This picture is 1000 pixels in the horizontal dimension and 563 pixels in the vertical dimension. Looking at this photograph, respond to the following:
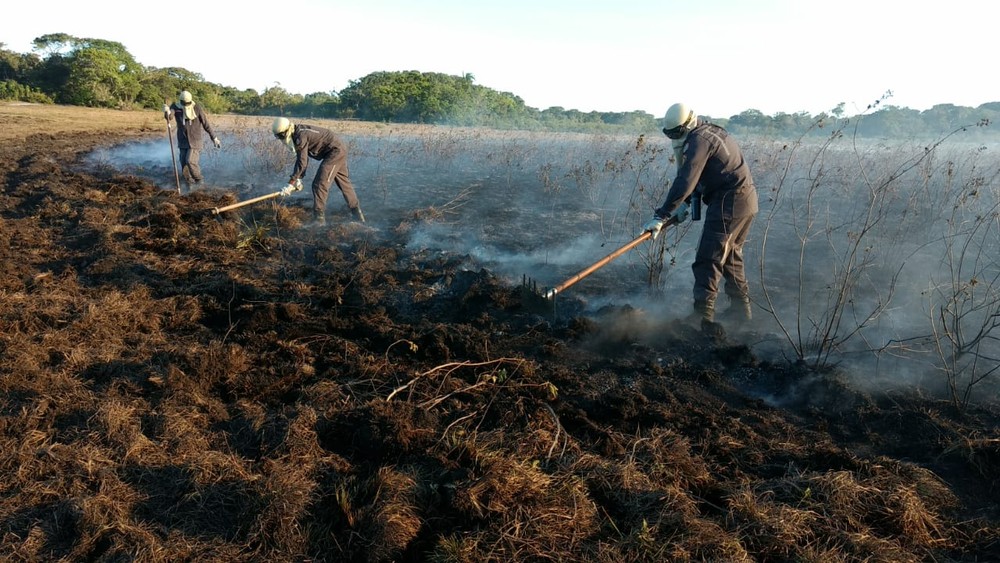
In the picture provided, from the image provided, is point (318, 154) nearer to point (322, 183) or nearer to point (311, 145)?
point (311, 145)

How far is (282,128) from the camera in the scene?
7.03m

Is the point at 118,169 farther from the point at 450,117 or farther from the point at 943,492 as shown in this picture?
the point at 450,117

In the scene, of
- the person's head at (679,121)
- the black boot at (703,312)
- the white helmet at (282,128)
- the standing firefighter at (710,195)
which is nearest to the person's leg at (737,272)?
the standing firefighter at (710,195)

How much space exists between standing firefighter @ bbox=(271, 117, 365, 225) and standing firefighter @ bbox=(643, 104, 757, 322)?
508 cm

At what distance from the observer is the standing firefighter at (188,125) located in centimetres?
972

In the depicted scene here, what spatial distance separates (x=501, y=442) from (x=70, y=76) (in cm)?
3712

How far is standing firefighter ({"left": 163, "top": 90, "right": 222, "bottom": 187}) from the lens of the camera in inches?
383

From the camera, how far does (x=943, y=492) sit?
2.44m

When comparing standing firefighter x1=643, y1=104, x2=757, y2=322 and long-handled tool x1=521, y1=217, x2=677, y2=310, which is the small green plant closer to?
long-handled tool x1=521, y1=217, x2=677, y2=310

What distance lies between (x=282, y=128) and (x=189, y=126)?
4.14 m

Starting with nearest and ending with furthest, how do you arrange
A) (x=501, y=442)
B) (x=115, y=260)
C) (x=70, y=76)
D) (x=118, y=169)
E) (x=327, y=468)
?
(x=327, y=468), (x=501, y=442), (x=115, y=260), (x=118, y=169), (x=70, y=76)

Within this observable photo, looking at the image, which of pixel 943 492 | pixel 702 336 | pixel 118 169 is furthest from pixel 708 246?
pixel 118 169

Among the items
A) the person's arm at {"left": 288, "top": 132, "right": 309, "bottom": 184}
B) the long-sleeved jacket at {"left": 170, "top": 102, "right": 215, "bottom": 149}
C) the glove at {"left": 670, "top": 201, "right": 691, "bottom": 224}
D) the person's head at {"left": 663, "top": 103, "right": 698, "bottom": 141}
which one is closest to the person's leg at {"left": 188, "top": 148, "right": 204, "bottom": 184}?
the long-sleeved jacket at {"left": 170, "top": 102, "right": 215, "bottom": 149}

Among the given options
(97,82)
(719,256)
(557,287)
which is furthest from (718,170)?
(97,82)
